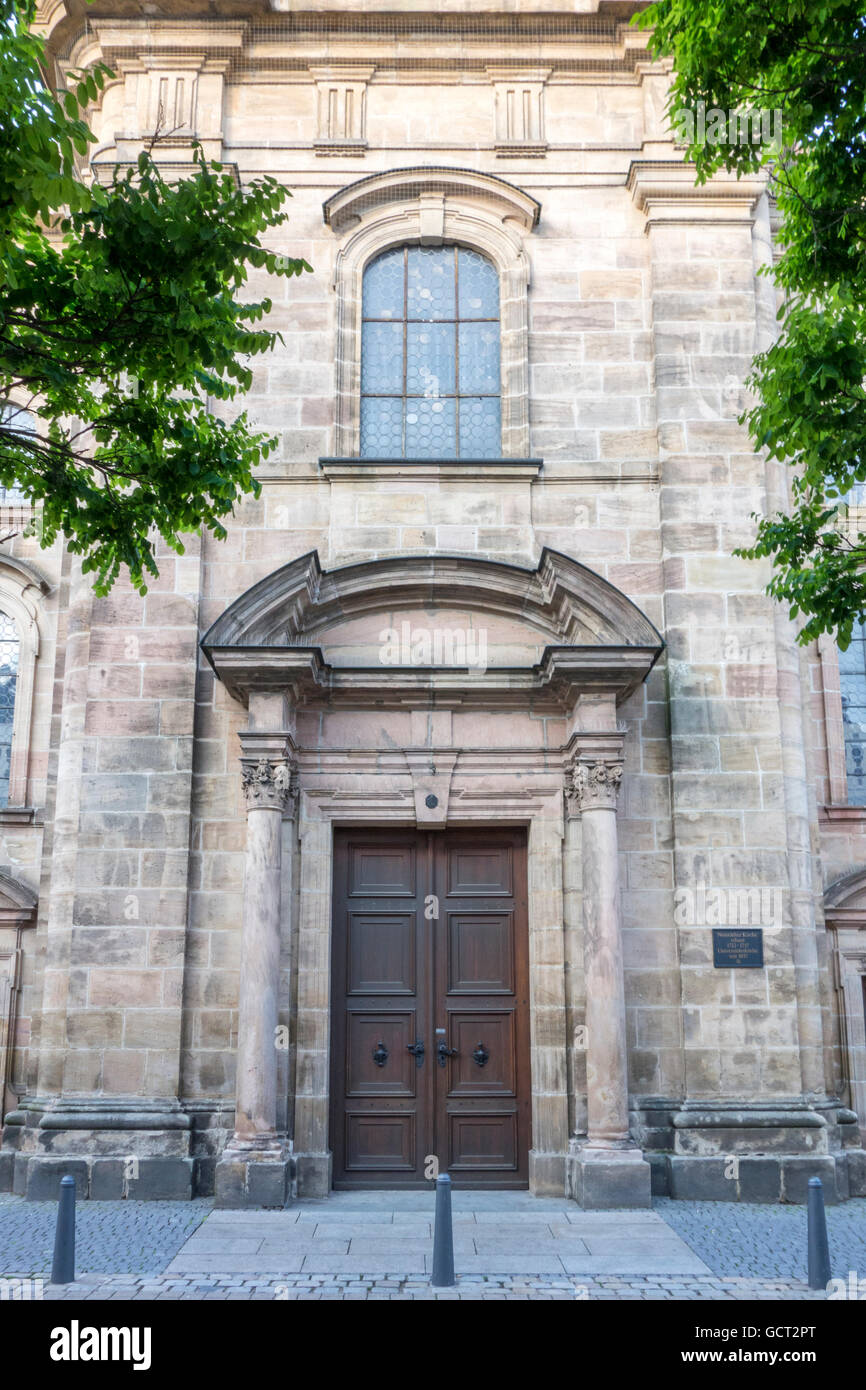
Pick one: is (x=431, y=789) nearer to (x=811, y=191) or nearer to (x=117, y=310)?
(x=117, y=310)

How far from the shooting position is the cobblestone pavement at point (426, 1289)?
714 cm

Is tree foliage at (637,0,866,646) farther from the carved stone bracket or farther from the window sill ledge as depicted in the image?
the carved stone bracket

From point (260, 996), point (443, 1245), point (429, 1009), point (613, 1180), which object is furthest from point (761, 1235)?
point (260, 996)

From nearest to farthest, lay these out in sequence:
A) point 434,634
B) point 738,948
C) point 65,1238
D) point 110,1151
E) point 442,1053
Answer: point 65,1238 < point 110,1151 < point 738,948 < point 442,1053 < point 434,634

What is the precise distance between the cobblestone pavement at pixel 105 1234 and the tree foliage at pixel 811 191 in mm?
6001

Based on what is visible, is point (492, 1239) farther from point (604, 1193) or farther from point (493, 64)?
point (493, 64)

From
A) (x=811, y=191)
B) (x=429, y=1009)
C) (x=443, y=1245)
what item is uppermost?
(x=811, y=191)

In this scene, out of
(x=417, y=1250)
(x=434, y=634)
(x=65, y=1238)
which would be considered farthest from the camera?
(x=434, y=634)

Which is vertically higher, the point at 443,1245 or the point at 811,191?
the point at 811,191

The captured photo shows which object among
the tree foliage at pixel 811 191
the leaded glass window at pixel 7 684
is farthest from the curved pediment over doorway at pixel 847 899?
the leaded glass window at pixel 7 684

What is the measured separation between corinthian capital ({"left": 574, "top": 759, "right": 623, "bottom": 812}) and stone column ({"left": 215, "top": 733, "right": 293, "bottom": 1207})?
8.06 ft

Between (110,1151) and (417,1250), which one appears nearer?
(417,1250)

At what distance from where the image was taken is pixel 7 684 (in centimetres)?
1251

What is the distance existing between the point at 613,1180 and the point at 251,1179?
8.89 ft
